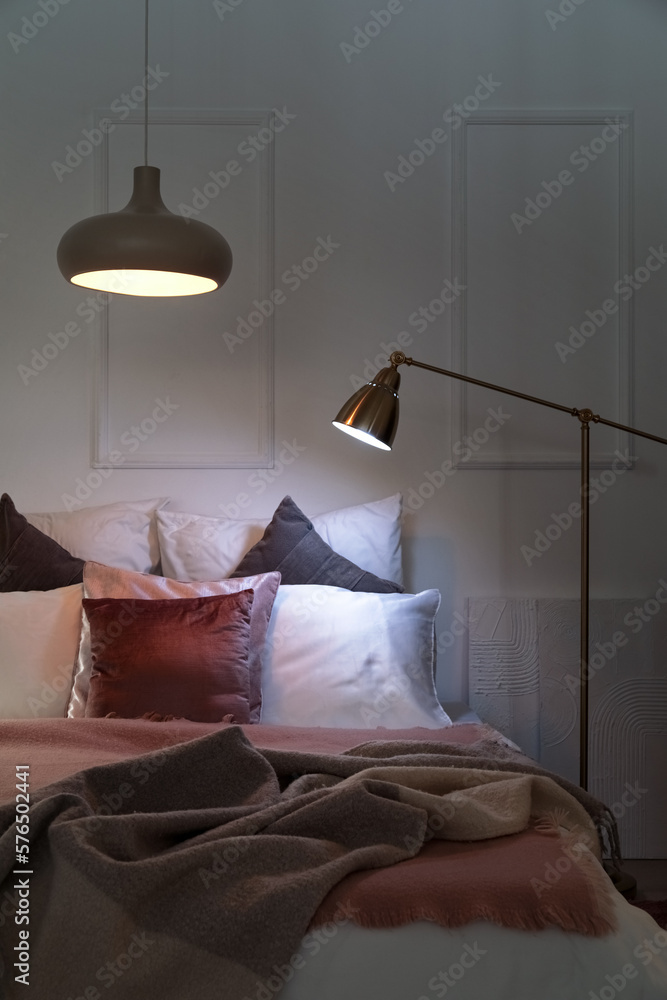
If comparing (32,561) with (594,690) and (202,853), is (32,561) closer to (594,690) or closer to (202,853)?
(202,853)

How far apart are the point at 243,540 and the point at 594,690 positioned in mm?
1278

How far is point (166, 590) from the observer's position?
271 cm

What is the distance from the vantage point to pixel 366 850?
5.12ft

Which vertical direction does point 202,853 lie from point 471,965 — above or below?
above

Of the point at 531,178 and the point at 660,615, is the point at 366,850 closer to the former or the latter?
the point at 660,615

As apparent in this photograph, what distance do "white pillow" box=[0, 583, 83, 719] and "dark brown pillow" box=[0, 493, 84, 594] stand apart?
131 mm

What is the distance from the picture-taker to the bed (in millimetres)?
1401

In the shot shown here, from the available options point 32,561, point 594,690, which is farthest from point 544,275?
point 32,561

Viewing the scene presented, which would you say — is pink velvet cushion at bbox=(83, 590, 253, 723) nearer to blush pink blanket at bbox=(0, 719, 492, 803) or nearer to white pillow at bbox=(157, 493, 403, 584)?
blush pink blanket at bbox=(0, 719, 492, 803)

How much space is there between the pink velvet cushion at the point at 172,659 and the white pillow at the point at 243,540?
1.65 feet

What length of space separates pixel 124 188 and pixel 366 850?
248 centimetres

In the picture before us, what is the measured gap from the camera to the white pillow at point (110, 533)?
9.93 ft

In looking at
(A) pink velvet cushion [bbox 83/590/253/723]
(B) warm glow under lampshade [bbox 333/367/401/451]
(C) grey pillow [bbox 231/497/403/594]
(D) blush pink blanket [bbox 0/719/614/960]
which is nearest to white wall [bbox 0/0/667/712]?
(C) grey pillow [bbox 231/497/403/594]

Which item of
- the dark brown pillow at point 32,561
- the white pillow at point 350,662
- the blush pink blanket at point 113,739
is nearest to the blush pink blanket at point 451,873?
the blush pink blanket at point 113,739
